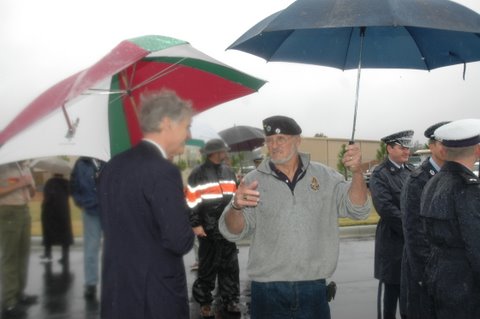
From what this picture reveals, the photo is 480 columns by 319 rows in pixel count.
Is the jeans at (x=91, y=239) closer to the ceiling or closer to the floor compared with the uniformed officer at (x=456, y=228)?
closer to the floor

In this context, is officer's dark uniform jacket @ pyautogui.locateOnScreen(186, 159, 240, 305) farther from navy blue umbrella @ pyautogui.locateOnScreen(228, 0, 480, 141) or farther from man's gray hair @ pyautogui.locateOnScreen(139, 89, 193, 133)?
man's gray hair @ pyautogui.locateOnScreen(139, 89, 193, 133)

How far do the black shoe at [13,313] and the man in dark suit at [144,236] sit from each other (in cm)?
375

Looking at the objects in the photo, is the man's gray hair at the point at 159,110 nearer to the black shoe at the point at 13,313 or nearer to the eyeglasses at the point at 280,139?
the eyeglasses at the point at 280,139

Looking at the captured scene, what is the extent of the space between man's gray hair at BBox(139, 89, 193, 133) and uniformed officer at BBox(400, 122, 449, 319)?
77.2 inches

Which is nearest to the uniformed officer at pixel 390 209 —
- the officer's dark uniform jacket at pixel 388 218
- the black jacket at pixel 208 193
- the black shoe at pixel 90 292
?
the officer's dark uniform jacket at pixel 388 218

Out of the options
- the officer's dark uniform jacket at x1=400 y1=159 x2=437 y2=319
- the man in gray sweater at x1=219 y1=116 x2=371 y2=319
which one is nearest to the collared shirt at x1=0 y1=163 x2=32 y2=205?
the man in gray sweater at x1=219 y1=116 x2=371 y2=319

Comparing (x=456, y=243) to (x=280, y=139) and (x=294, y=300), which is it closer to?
(x=294, y=300)

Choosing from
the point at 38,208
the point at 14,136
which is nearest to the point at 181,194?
the point at 14,136

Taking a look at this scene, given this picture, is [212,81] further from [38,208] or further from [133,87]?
[38,208]

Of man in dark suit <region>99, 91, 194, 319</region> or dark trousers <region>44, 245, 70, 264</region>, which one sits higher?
man in dark suit <region>99, 91, 194, 319</region>

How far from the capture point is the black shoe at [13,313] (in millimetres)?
5746

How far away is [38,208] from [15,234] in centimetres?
65

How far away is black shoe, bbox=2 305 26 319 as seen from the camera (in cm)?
575

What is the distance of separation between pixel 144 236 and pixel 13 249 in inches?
151
